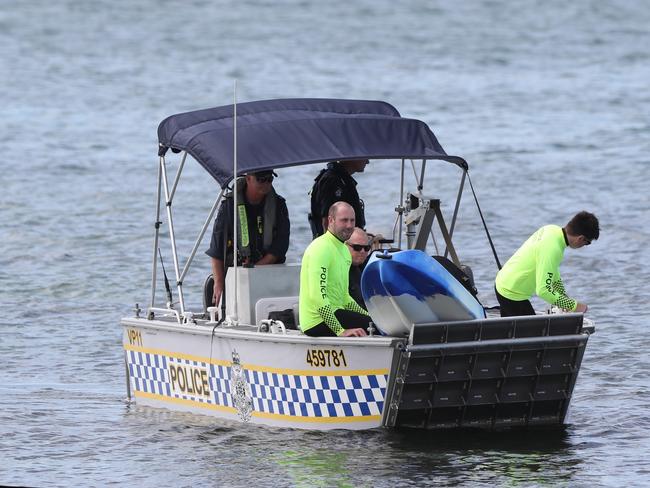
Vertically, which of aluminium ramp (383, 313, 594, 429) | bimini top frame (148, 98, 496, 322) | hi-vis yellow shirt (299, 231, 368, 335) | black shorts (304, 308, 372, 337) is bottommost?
aluminium ramp (383, 313, 594, 429)

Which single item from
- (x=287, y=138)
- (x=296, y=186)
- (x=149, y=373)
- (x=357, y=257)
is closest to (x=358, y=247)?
(x=357, y=257)

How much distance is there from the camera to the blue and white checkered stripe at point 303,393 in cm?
1071

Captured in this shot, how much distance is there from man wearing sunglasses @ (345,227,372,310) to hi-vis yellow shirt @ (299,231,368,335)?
0.43m

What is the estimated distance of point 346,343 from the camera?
10562mm

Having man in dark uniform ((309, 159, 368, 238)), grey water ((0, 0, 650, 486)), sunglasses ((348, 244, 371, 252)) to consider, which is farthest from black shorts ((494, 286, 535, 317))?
man in dark uniform ((309, 159, 368, 238))

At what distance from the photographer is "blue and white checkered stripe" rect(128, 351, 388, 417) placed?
1071 centimetres

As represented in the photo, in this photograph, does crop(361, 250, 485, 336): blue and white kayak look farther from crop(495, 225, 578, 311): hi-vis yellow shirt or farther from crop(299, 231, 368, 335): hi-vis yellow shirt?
crop(495, 225, 578, 311): hi-vis yellow shirt

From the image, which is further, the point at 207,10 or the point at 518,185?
the point at 207,10

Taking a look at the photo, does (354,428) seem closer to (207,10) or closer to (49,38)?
(49,38)

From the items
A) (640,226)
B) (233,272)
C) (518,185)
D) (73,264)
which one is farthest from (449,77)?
(233,272)

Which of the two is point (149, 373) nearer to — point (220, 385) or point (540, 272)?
point (220, 385)

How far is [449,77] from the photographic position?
42000mm

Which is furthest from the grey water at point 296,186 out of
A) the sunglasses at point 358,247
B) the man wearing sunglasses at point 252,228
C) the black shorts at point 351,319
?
the sunglasses at point 358,247

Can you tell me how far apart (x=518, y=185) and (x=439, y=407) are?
54.0 feet
